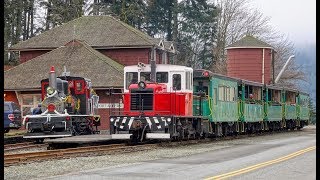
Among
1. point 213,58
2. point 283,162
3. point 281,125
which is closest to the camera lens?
point 283,162

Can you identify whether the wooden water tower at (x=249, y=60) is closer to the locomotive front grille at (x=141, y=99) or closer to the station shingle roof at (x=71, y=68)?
the station shingle roof at (x=71, y=68)

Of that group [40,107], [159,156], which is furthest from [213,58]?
[159,156]

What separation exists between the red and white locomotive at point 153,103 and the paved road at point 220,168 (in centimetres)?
322

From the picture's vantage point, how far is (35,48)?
46188 mm

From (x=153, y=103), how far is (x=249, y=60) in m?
30.3

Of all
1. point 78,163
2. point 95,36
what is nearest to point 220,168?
point 78,163

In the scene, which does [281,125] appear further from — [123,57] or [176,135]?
[176,135]

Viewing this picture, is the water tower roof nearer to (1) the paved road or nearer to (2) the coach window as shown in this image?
(2) the coach window

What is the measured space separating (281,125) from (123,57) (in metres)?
13.0

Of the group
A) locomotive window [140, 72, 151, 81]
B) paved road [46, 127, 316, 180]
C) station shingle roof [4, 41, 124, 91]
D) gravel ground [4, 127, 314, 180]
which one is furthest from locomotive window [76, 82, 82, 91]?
paved road [46, 127, 316, 180]

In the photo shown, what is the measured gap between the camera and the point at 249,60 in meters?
51.5

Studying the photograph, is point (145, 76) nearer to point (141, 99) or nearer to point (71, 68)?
point (141, 99)

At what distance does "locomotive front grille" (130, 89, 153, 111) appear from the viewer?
22.4 m

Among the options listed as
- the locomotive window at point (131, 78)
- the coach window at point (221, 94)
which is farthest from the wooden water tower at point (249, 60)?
the locomotive window at point (131, 78)
